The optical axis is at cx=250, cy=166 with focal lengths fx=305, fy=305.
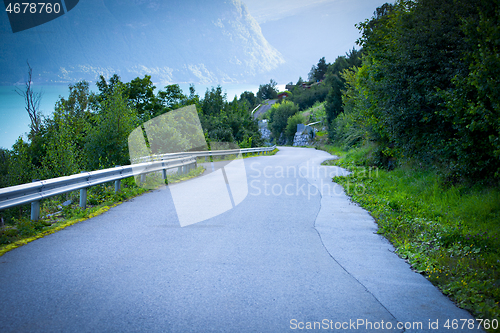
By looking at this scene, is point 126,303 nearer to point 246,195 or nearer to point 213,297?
point 213,297

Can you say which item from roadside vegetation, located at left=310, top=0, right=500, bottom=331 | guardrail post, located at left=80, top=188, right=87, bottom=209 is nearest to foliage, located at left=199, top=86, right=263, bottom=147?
roadside vegetation, located at left=310, top=0, right=500, bottom=331

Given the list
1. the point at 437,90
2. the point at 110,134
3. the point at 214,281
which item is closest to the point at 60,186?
the point at 214,281

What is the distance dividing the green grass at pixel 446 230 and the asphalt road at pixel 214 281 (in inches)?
10.3

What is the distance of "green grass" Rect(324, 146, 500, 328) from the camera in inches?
147

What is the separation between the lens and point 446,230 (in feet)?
18.5

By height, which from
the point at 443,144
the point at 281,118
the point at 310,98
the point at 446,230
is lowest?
the point at 446,230

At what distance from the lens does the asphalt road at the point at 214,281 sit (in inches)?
117

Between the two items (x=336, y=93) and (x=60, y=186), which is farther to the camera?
(x=336, y=93)

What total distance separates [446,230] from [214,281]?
14.7 ft

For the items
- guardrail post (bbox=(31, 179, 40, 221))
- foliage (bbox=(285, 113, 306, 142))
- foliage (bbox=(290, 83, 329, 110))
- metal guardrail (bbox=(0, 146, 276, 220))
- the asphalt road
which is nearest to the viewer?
the asphalt road

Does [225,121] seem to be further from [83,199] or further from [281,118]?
[281,118]

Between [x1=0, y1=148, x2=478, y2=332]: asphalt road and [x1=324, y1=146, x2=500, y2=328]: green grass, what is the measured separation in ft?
0.86

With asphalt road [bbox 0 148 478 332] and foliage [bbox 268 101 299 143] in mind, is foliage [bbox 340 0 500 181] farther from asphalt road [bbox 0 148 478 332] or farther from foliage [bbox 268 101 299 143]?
foliage [bbox 268 101 299 143]

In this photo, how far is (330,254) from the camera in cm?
486
